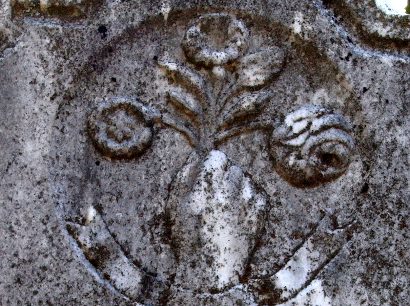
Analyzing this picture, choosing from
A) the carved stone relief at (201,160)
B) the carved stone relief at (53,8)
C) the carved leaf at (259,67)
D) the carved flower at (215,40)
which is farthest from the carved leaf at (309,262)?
the carved stone relief at (53,8)

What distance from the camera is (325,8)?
2.24 meters

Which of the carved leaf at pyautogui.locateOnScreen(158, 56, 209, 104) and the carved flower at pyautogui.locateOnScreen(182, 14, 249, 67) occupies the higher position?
the carved flower at pyautogui.locateOnScreen(182, 14, 249, 67)

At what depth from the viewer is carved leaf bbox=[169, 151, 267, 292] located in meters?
1.98

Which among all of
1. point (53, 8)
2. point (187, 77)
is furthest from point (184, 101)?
point (53, 8)

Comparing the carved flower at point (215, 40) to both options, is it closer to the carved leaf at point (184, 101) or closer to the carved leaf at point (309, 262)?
the carved leaf at point (184, 101)

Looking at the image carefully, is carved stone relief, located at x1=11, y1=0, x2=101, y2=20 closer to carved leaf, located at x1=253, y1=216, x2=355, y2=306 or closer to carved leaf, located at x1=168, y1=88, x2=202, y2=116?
carved leaf, located at x1=168, y1=88, x2=202, y2=116

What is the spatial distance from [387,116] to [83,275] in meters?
0.92

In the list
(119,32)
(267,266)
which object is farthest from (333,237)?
(119,32)

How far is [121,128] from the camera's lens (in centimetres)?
209

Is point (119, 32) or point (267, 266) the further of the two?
point (119, 32)

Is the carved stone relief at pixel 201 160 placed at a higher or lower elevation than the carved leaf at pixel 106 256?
higher

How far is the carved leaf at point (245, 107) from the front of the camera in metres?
2.12

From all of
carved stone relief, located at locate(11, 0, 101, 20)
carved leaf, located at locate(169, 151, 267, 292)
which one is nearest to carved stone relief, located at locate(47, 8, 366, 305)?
carved leaf, located at locate(169, 151, 267, 292)

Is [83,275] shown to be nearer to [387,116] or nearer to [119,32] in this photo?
[119,32]
